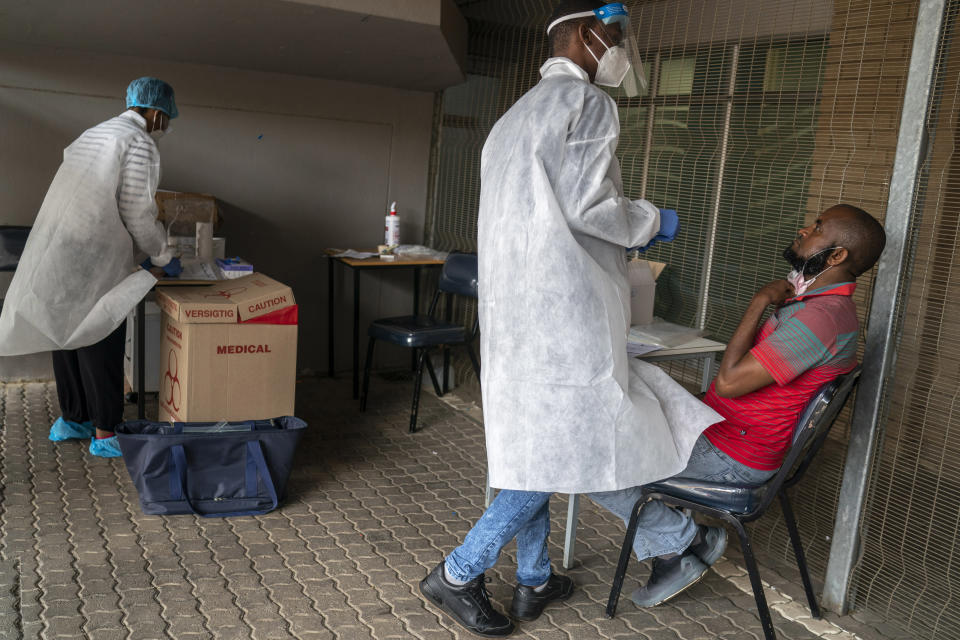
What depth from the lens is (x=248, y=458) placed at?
2883mm

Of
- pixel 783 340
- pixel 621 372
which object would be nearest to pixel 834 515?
pixel 783 340

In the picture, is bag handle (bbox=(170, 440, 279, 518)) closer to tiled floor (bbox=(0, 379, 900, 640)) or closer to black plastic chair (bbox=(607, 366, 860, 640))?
tiled floor (bbox=(0, 379, 900, 640))

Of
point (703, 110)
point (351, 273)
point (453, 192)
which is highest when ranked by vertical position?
point (703, 110)

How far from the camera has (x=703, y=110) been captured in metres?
A: 3.02

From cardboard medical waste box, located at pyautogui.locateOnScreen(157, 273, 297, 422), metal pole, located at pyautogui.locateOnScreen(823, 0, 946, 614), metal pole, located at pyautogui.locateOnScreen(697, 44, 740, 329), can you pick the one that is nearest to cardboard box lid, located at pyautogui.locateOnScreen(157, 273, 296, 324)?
cardboard medical waste box, located at pyautogui.locateOnScreen(157, 273, 297, 422)

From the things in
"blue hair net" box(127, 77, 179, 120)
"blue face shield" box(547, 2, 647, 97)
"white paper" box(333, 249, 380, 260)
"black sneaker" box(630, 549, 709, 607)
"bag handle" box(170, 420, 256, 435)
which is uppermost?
"blue face shield" box(547, 2, 647, 97)

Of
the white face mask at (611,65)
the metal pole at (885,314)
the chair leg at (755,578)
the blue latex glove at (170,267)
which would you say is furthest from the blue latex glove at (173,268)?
the metal pole at (885,314)

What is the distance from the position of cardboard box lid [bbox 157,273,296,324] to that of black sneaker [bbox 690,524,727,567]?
5.95 feet

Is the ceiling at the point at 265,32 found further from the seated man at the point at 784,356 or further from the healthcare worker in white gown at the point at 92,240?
the seated man at the point at 784,356

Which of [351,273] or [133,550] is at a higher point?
[351,273]

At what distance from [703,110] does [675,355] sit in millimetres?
1046

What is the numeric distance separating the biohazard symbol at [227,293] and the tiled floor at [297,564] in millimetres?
768

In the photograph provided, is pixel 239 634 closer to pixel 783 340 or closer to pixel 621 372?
pixel 621 372

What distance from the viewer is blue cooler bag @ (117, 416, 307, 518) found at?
2797 millimetres
